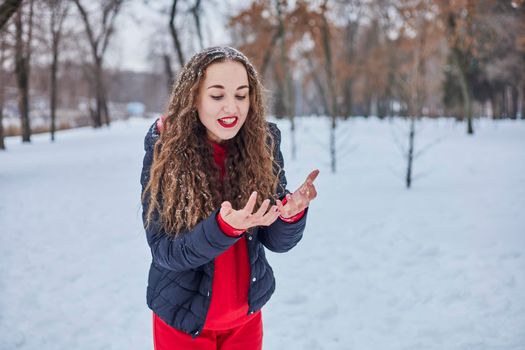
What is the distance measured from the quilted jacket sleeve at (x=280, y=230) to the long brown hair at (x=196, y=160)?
75 mm

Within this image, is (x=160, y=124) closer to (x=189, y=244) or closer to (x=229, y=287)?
(x=189, y=244)

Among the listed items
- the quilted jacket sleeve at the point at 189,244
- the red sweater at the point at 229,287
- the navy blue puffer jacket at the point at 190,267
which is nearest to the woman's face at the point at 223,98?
the red sweater at the point at 229,287

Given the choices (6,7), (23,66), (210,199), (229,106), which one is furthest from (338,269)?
(23,66)

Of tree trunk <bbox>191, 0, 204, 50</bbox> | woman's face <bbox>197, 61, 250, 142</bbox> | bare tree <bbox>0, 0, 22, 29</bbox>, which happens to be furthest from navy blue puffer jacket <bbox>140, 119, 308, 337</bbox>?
tree trunk <bbox>191, 0, 204, 50</bbox>

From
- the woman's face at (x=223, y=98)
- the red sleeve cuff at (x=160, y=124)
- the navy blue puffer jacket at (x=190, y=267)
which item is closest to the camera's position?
the navy blue puffer jacket at (x=190, y=267)

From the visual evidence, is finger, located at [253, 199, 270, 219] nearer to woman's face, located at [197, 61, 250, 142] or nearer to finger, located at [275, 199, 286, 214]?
finger, located at [275, 199, 286, 214]

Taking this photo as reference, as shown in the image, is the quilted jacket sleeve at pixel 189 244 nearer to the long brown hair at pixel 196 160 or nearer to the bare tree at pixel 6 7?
the long brown hair at pixel 196 160

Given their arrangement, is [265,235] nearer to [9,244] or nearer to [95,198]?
[9,244]

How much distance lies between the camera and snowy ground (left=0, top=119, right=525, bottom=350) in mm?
3396

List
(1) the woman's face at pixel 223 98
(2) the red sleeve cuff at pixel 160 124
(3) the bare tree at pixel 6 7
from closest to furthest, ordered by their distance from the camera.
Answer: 1. (1) the woman's face at pixel 223 98
2. (2) the red sleeve cuff at pixel 160 124
3. (3) the bare tree at pixel 6 7

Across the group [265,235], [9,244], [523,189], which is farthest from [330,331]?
[523,189]

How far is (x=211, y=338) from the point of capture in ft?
5.13

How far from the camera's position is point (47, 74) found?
89.1ft

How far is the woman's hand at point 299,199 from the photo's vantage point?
1.40m
